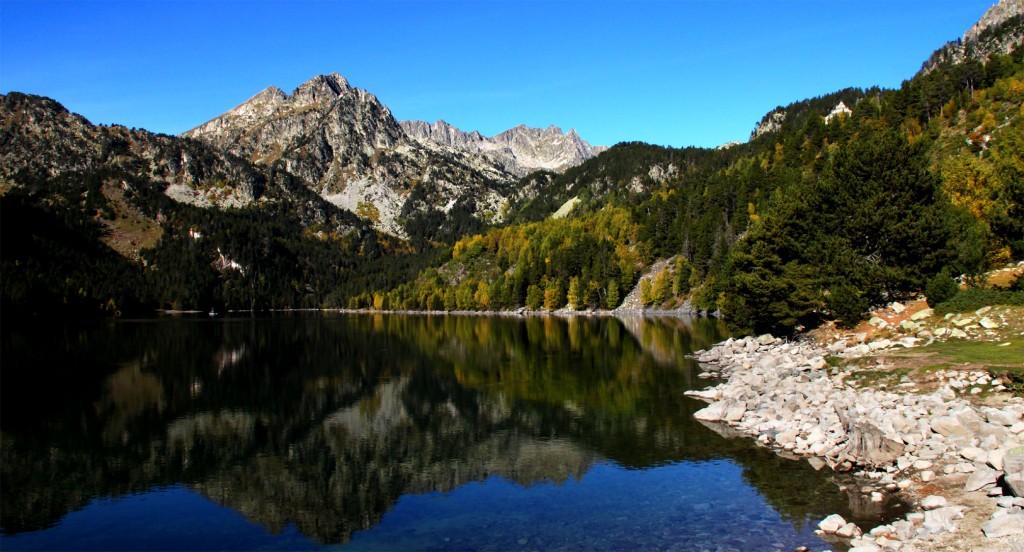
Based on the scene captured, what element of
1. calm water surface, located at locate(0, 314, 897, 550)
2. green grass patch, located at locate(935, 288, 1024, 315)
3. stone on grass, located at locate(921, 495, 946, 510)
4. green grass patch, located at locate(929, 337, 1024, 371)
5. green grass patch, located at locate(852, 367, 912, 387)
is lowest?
calm water surface, located at locate(0, 314, 897, 550)

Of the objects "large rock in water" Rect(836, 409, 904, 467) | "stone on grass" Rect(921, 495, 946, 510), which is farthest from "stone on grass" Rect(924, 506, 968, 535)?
"large rock in water" Rect(836, 409, 904, 467)

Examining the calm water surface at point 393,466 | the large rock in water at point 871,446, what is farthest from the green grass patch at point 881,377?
the calm water surface at point 393,466

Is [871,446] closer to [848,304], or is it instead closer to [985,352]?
[985,352]

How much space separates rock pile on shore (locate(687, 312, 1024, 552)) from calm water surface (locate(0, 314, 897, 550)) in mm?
1723

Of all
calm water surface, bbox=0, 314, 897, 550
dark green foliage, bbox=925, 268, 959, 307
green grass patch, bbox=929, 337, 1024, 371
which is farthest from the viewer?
dark green foliage, bbox=925, 268, 959, 307

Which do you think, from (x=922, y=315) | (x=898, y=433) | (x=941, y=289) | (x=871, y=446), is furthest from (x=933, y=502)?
(x=941, y=289)

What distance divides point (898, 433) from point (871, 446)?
1.76 metres

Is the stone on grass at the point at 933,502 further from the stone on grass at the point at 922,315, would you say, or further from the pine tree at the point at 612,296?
the pine tree at the point at 612,296

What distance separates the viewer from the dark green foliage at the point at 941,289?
4378cm

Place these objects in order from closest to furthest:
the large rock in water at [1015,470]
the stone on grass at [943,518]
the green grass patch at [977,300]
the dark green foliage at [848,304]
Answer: the stone on grass at [943,518] → the large rock in water at [1015,470] → the green grass patch at [977,300] → the dark green foliage at [848,304]

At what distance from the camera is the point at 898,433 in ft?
84.8

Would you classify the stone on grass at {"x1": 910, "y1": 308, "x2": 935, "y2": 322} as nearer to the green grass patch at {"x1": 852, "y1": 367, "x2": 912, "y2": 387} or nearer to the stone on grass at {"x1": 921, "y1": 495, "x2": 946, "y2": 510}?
the green grass patch at {"x1": 852, "y1": 367, "x2": 912, "y2": 387}

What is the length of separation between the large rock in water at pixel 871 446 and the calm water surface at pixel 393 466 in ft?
6.29

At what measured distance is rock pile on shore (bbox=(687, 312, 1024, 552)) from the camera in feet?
60.3
